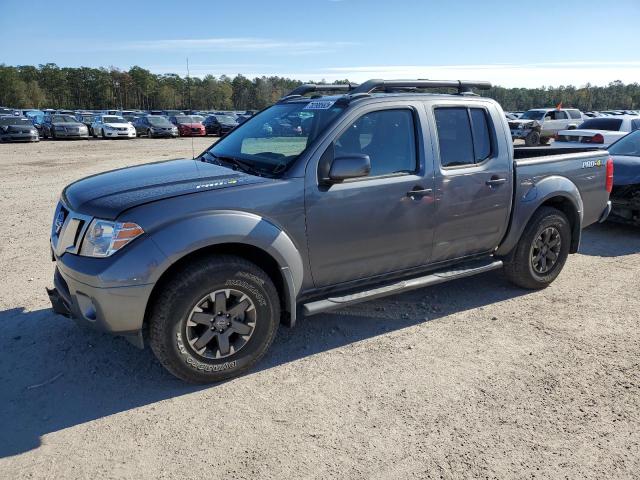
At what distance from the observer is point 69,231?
332cm

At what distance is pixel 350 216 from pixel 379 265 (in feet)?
1.78

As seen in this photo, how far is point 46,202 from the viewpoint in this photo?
9156 mm

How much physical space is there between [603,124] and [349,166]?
49.5 feet

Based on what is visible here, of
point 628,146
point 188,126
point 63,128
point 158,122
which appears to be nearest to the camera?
point 628,146

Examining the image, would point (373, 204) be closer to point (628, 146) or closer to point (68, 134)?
point (628, 146)

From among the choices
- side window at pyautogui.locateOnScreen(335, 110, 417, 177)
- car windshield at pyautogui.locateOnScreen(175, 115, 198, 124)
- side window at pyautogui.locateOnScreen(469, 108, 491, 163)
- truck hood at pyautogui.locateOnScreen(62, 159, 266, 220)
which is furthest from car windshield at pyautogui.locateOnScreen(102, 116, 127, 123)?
side window at pyautogui.locateOnScreen(335, 110, 417, 177)

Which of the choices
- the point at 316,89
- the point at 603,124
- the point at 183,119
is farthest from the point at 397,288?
the point at 183,119

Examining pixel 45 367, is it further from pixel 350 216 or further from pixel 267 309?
pixel 350 216

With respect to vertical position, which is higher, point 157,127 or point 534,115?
point 157,127

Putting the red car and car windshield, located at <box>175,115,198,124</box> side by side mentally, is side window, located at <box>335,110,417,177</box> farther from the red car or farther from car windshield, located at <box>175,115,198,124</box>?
car windshield, located at <box>175,115,198,124</box>

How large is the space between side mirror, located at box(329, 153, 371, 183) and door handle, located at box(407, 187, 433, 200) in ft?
2.01

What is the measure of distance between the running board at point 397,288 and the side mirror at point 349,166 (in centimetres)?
94

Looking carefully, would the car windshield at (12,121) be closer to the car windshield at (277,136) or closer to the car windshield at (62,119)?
the car windshield at (62,119)

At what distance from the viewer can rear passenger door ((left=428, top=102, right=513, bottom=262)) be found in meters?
4.21
